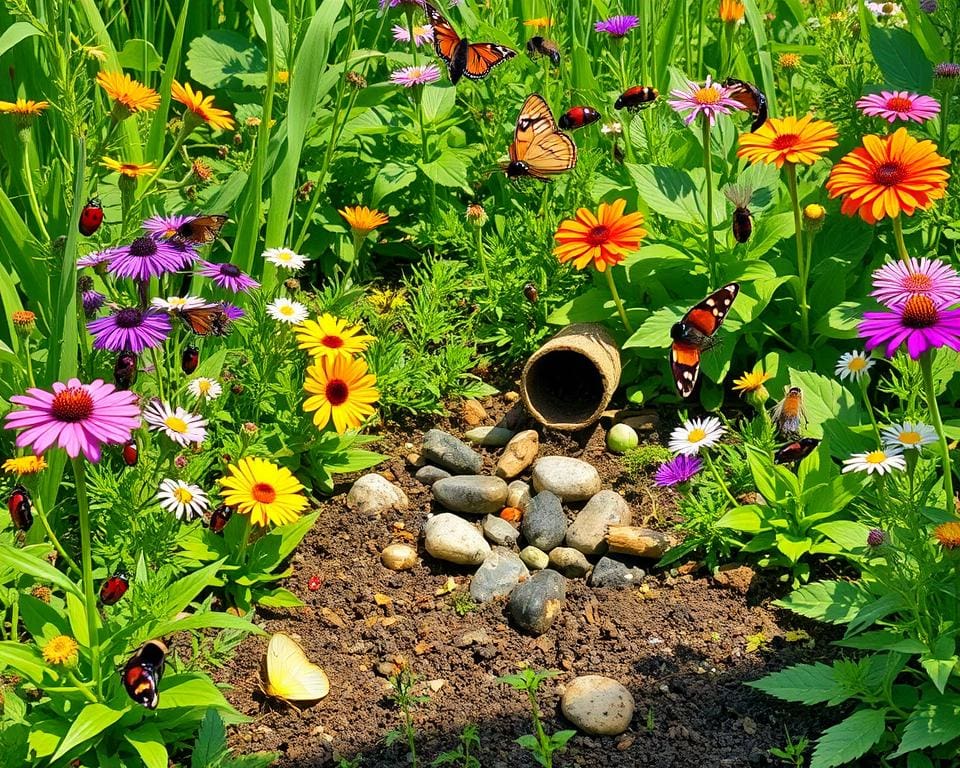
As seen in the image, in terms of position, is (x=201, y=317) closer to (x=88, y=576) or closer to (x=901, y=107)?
(x=88, y=576)

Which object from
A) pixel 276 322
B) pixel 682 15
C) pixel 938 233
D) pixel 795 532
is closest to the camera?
pixel 795 532

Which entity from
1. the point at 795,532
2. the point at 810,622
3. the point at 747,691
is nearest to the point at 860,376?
the point at 795,532

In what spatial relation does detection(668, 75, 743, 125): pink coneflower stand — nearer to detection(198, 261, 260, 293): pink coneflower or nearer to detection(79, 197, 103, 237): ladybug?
detection(198, 261, 260, 293): pink coneflower

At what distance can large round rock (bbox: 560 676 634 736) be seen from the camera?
218 cm

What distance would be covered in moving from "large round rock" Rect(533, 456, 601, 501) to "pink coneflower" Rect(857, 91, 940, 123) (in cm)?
105

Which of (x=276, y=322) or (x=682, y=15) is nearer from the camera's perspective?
(x=276, y=322)

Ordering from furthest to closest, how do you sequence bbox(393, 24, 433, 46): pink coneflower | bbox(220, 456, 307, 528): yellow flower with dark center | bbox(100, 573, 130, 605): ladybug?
bbox(393, 24, 433, 46): pink coneflower < bbox(220, 456, 307, 528): yellow flower with dark center < bbox(100, 573, 130, 605): ladybug

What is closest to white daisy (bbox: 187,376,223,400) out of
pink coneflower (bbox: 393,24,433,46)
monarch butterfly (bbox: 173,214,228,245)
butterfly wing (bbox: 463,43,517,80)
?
monarch butterfly (bbox: 173,214,228,245)

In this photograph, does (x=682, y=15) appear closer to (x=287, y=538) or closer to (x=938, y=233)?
(x=938, y=233)

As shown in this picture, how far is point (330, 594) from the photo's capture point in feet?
8.49

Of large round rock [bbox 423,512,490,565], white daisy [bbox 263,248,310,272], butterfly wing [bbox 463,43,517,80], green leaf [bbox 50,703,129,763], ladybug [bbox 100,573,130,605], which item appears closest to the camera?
green leaf [bbox 50,703,129,763]

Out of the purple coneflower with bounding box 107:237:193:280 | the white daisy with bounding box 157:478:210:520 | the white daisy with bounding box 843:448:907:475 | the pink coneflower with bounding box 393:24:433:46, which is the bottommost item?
the white daisy with bounding box 157:478:210:520

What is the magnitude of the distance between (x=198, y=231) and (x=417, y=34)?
1.27 m

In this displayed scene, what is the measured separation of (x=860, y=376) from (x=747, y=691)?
67cm
